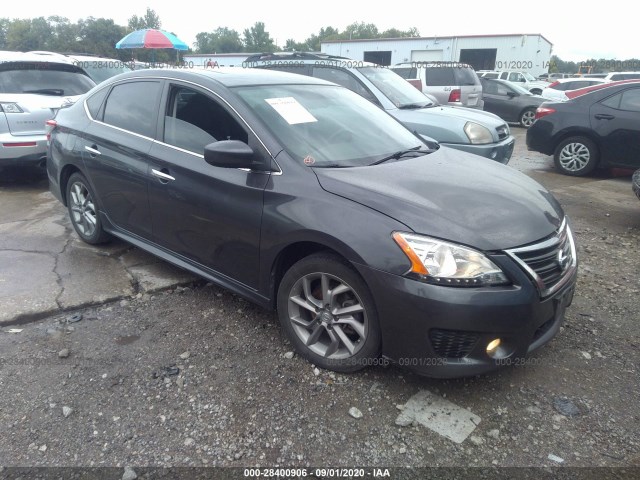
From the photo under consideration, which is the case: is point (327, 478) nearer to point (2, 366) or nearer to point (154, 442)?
point (154, 442)

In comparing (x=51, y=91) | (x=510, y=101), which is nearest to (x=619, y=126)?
(x=510, y=101)

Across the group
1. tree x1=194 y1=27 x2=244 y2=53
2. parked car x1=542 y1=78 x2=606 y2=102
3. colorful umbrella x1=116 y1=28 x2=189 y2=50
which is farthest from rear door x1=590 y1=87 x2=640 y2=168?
tree x1=194 y1=27 x2=244 y2=53

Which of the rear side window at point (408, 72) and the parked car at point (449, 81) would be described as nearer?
the parked car at point (449, 81)

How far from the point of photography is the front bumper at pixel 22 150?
241 inches

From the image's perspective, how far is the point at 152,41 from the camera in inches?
586

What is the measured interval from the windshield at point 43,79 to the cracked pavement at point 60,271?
222cm

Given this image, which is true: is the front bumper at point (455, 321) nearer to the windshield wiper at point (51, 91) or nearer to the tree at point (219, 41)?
the windshield wiper at point (51, 91)

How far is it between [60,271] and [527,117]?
1364 centimetres

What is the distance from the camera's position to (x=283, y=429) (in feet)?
7.89

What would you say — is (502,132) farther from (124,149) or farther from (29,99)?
(29,99)

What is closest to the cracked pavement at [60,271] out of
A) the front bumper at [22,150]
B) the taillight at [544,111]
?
the front bumper at [22,150]

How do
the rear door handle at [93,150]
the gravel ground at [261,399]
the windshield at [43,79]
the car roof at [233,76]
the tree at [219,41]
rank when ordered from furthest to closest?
1. the tree at [219,41]
2. the windshield at [43,79]
3. the rear door handle at [93,150]
4. the car roof at [233,76]
5. the gravel ground at [261,399]

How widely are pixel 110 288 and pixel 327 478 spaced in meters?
2.46

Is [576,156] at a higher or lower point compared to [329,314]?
higher
